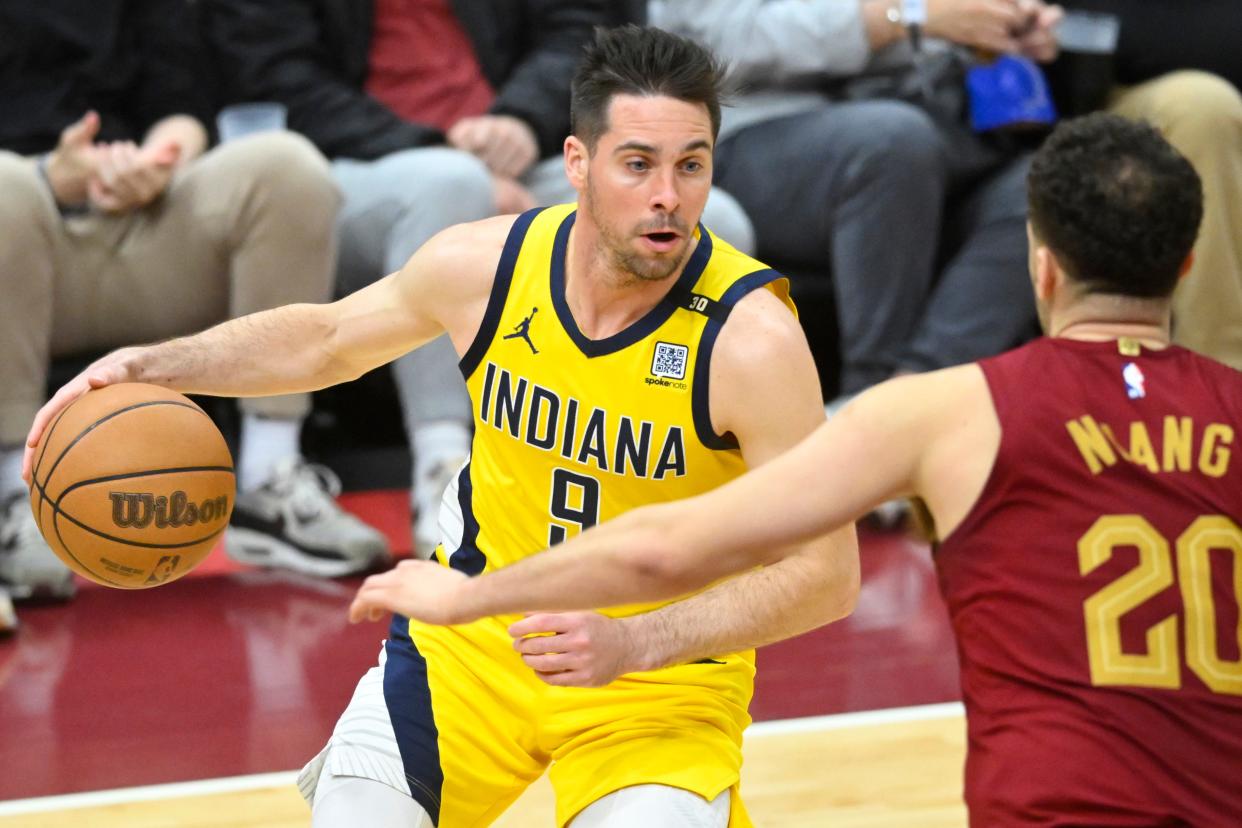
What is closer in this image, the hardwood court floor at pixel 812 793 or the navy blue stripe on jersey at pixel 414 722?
→ the navy blue stripe on jersey at pixel 414 722

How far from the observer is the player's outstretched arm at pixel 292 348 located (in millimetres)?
2893

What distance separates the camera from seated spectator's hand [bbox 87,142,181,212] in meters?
4.68

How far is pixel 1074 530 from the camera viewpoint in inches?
76.2

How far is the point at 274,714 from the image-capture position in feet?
12.5

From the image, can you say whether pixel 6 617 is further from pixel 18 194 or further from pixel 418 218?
pixel 418 218

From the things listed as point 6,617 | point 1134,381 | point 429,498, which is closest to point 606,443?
point 1134,381

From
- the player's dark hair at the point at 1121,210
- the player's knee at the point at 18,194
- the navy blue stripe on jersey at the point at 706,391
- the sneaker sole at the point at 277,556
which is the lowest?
the sneaker sole at the point at 277,556

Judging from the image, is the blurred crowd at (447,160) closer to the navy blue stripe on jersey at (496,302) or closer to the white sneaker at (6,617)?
the white sneaker at (6,617)

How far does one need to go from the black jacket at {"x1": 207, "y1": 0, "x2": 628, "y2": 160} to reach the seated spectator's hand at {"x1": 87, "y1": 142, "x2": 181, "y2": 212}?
2.02ft

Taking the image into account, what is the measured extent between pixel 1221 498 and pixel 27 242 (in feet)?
11.9

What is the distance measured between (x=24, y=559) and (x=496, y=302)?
2.30 meters

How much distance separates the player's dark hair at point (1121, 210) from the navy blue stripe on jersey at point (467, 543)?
123 centimetres

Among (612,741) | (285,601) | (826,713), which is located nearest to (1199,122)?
(826,713)

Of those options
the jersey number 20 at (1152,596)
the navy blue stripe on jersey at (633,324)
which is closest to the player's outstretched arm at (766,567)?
the navy blue stripe on jersey at (633,324)
